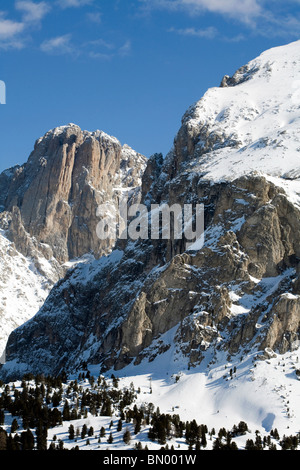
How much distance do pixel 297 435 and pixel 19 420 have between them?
64.3m

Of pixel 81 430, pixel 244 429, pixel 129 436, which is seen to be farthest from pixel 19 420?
pixel 244 429

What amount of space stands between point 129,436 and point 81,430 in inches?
540

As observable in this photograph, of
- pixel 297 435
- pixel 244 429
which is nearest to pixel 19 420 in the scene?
pixel 244 429

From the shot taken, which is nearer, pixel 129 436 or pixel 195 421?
pixel 129 436

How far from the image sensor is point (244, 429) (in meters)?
195
